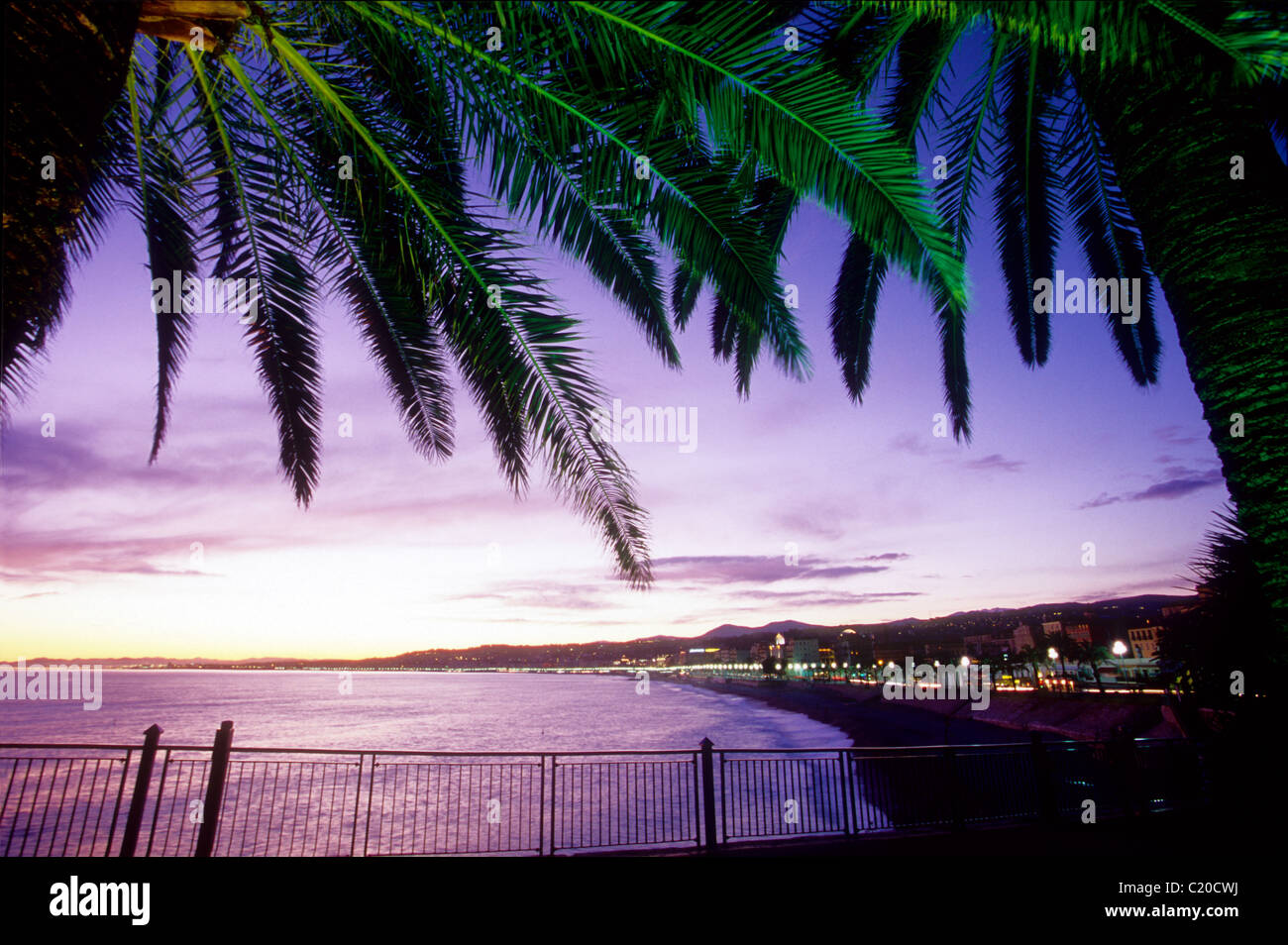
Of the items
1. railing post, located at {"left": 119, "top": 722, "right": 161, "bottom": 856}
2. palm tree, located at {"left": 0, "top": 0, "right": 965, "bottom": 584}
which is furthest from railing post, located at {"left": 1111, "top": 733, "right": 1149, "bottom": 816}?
railing post, located at {"left": 119, "top": 722, "right": 161, "bottom": 856}

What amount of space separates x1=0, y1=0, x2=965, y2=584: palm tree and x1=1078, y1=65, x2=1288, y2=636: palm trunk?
1.13 meters

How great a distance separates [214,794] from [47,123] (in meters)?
5.71

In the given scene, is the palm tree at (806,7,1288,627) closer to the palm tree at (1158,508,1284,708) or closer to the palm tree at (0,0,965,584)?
the palm tree at (0,0,965,584)

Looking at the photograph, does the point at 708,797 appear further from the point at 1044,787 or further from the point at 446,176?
the point at 446,176

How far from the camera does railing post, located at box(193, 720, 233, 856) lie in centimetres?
539

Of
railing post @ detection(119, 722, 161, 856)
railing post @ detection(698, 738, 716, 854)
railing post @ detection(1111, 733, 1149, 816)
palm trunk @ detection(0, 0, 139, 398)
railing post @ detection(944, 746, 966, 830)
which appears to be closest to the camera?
palm trunk @ detection(0, 0, 139, 398)

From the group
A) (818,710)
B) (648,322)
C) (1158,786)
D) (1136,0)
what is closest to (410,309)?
(648,322)

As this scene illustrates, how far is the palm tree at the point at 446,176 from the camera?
2.26m

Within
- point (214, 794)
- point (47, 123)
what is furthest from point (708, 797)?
point (47, 123)

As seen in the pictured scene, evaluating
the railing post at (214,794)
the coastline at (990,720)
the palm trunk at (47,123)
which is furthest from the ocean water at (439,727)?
the palm trunk at (47,123)

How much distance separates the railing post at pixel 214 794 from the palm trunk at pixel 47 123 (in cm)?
466

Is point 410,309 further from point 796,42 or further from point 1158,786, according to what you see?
point 1158,786

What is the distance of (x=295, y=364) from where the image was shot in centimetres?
502

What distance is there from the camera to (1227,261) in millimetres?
2670
